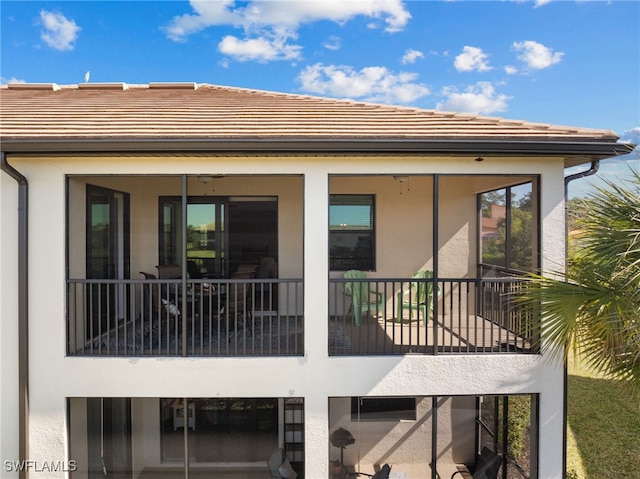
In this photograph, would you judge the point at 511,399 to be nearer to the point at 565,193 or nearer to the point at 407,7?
the point at 565,193

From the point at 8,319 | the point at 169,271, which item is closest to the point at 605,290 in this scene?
the point at 169,271

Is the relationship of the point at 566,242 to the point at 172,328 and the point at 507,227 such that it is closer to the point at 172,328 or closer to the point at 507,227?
the point at 507,227

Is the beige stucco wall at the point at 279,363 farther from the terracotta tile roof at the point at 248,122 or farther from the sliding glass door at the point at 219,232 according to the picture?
the sliding glass door at the point at 219,232

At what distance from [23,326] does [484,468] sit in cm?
675

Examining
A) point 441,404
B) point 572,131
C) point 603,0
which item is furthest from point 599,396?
point 603,0

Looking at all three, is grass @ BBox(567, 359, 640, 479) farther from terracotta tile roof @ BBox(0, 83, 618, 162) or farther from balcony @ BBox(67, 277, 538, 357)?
terracotta tile roof @ BBox(0, 83, 618, 162)

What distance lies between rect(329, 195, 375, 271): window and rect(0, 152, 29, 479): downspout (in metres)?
5.39

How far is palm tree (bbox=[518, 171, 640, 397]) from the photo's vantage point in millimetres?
4191

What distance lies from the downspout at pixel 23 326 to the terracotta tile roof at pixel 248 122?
86 centimetres

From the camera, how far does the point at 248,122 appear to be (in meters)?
5.96

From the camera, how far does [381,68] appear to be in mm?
35812

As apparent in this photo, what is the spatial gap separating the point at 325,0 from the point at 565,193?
309 inches

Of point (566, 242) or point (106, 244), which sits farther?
point (106, 244)

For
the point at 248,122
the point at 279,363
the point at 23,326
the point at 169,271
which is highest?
the point at 248,122
